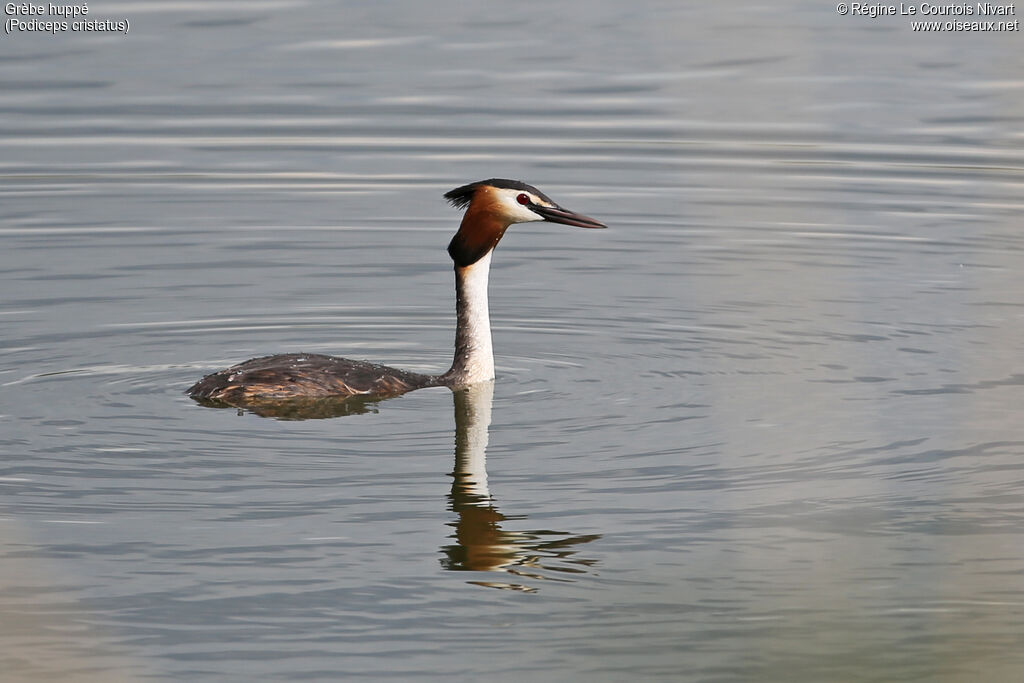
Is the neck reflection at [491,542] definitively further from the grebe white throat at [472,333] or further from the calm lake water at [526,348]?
the grebe white throat at [472,333]

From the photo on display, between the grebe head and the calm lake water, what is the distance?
0.85 meters

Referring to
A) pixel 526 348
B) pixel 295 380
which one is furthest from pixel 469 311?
pixel 295 380

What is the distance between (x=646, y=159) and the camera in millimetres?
18344

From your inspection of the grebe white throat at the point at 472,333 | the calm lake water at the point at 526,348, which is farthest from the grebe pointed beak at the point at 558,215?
the calm lake water at the point at 526,348

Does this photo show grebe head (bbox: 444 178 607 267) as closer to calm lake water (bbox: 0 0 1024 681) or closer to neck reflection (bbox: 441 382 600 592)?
calm lake water (bbox: 0 0 1024 681)

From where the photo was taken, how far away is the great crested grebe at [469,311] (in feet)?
35.2

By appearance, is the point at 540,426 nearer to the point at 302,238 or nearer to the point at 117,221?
the point at 302,238

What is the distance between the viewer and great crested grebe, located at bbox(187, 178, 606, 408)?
35.2ft

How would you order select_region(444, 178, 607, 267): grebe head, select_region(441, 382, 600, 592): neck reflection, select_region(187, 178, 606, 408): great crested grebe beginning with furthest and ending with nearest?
1. select_region(444, 178, 607, 267): grebe head
2. select_region(187, 178, 606, 408): great crested grebe
3. select_region(441, 382, 600, 592): neck reflection

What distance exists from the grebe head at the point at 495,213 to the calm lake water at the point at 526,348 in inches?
33.5

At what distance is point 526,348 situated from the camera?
40.0ft

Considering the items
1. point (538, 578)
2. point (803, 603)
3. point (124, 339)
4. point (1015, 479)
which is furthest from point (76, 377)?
Answer: point (803, 603)

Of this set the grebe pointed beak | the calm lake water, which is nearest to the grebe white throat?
the calm lake water

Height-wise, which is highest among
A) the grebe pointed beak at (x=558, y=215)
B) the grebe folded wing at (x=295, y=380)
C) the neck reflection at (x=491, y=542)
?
the grebe pointed beak at (x=558, y=215)
